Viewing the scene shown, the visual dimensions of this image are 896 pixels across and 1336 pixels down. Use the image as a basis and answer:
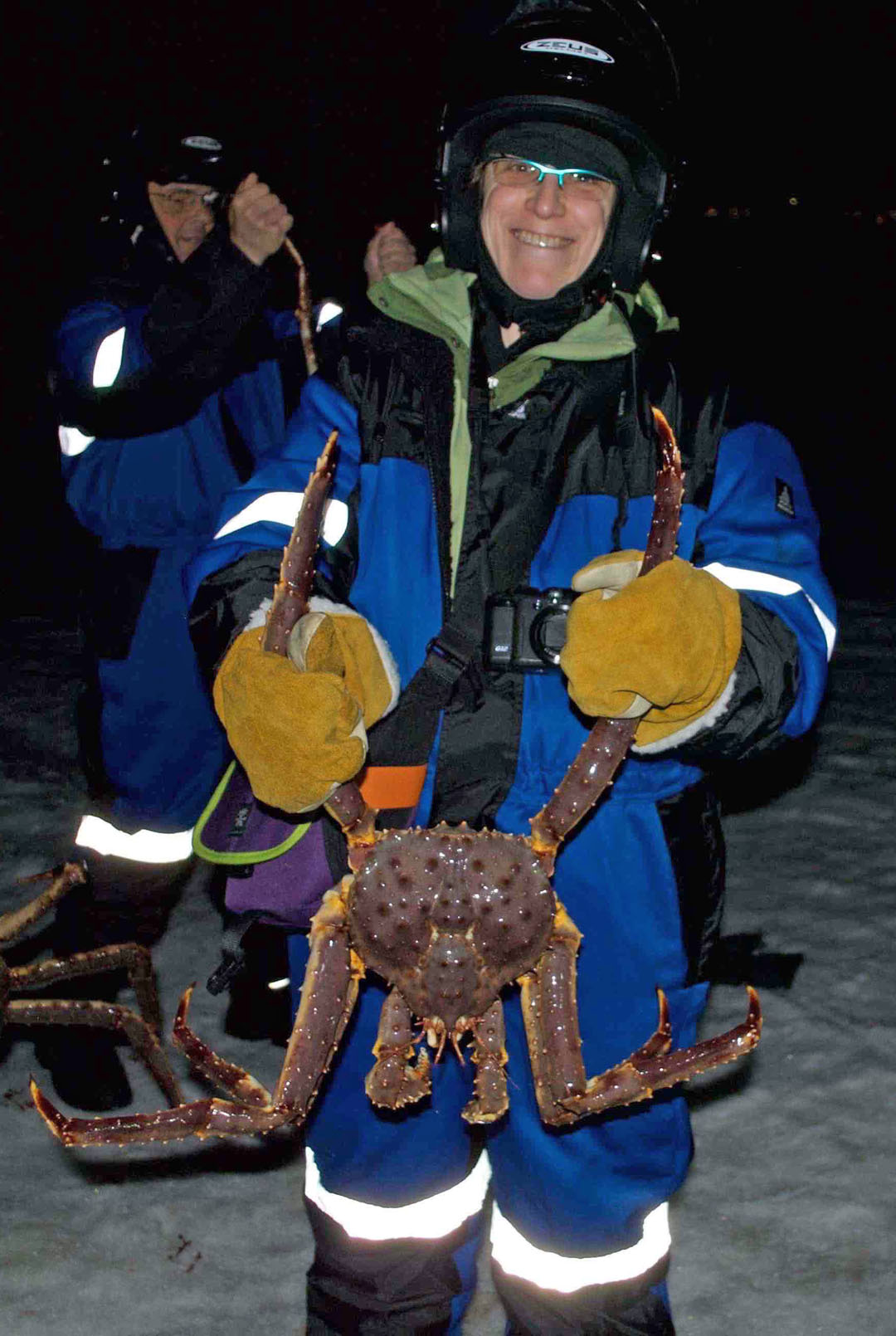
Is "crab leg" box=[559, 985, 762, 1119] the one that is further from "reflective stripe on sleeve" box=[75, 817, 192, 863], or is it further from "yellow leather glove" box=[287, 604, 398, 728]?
"reflective stripe on sleeve" box=[75, 817, 192, 863]

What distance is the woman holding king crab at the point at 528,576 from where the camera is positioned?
6.53ft

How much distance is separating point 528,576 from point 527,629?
0.14 metres

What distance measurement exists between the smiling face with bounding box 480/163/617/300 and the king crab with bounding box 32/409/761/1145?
2.06 feet

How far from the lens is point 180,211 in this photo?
3332 millimetres

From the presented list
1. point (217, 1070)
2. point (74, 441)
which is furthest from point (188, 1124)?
point (74, 441)

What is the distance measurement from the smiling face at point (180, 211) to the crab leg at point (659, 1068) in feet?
8.50

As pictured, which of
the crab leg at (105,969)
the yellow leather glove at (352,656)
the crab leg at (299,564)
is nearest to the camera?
the crab leg at (299,564)

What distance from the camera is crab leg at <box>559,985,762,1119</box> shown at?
176 cm

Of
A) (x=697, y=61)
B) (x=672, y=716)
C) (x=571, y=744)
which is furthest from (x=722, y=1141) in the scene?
(x=697, y=61)

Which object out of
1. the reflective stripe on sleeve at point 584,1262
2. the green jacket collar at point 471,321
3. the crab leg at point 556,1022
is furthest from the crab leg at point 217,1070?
the green jacket collar at point 471,321

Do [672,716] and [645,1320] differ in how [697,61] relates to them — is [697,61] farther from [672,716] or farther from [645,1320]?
[645,1320]

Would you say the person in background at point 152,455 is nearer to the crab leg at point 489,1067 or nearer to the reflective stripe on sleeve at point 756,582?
the reflective stripe on sleeve at point 756,582

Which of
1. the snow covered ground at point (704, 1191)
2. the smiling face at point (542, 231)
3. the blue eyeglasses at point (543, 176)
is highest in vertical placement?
the blue eyeglasses at point (543, 176)

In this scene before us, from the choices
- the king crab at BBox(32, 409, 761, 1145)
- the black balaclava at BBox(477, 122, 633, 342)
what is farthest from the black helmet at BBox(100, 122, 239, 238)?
the king crab at BBox(32, 409, 761, 1145)
